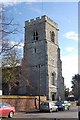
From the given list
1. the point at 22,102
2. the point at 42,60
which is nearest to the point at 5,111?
the point at 22,102

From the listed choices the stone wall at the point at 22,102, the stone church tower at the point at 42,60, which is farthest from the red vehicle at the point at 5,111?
the stone church tower at the point at 42,60

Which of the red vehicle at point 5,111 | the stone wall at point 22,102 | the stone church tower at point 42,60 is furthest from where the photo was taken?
the stone church tower at point 42,60

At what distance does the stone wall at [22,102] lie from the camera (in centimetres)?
3579

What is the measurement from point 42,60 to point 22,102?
2665 centimetres

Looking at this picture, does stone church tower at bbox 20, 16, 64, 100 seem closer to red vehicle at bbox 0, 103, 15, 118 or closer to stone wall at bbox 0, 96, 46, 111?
stone wall at bbox 0, 96, 46, 111

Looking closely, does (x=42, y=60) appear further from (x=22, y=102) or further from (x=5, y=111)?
(x=5, y=111)

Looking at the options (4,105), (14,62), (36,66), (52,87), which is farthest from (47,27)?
(4,105)

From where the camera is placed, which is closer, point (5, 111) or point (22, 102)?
point (5, 111)

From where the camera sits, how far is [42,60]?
64500mm

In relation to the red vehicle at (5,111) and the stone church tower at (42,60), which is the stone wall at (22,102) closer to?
the red vehicle at (5,111)

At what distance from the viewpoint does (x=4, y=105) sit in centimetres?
2523

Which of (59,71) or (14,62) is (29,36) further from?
(14,62)

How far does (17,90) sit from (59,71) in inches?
431

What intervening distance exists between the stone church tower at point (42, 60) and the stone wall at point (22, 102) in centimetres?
1875
